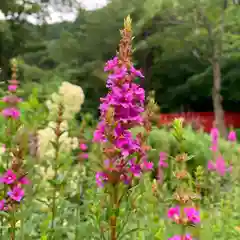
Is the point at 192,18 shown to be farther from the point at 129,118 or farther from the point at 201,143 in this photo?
the point at 129,118

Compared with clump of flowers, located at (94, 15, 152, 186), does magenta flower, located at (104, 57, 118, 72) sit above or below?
above

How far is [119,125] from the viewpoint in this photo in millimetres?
1862

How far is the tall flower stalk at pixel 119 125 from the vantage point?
179cm

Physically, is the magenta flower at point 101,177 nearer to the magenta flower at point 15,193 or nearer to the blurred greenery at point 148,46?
the magenta flower at point 15,193

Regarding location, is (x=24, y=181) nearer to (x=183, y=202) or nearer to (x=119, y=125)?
(x=119, y=125)

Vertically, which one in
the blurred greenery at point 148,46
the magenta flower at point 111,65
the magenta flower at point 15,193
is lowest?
the magenta flower at point 15,193

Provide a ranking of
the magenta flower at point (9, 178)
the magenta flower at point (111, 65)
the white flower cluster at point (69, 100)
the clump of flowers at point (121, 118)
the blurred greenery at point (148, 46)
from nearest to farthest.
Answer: the clump of flowers at point (121, 118), the magenta flower at point (111, 65), the magenta flower at point (9, 178), the white flower cluster at point (69, 100), the blurred greenery at point (148, 46)

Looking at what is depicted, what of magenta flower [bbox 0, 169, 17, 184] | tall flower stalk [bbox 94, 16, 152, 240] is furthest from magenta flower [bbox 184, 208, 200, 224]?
magenta flower [bbox 0, 169, 17, 184]

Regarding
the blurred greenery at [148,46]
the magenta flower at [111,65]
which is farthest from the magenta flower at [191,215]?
the blurred greenery at [148,46]

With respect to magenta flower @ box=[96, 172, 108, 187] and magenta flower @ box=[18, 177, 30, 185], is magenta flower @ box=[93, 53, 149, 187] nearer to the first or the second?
magenta flower @ box=[96, 172, 108, 187]

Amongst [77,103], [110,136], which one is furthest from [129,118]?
[77,103]

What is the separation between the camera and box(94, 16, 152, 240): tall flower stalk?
Answer: 5.86 ft

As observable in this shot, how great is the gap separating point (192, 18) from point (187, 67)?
5861 mm

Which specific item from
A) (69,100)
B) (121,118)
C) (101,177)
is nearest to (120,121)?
(121,118)
